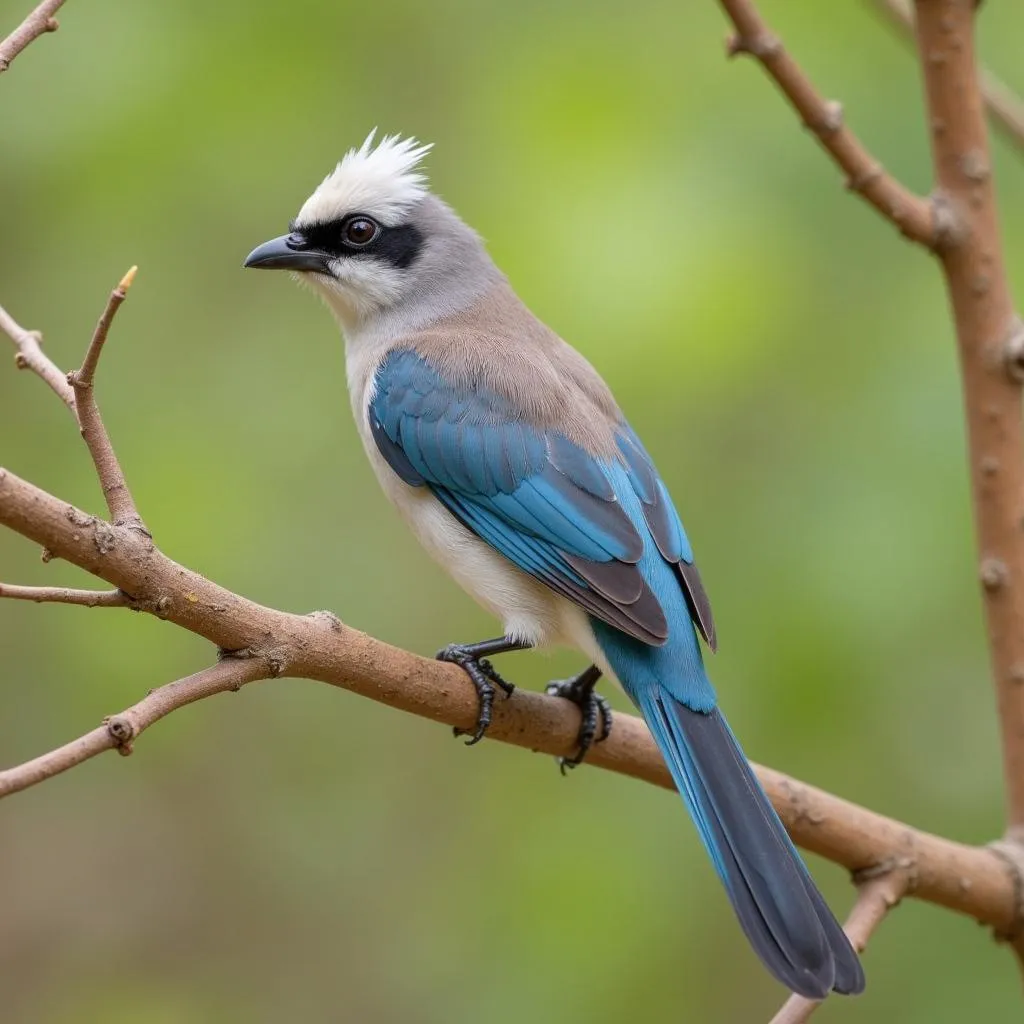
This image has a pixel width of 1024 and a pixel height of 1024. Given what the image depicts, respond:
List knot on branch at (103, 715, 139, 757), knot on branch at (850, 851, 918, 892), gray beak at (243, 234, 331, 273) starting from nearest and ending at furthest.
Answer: knot on branch at (103, 715, 139, 757)
knot on branch at (850, 851, 918, 892)
gray beak at (243, 234, 331, 273)

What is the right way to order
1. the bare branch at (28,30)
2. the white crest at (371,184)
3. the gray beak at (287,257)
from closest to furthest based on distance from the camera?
1. the bare branch at (28,30)
2. the gray beak at (287,257)
3. the white crest at (371,184)

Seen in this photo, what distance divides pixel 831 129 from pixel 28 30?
1.94 metres

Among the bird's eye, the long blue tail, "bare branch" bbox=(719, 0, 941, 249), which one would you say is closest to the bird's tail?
the long blue tail

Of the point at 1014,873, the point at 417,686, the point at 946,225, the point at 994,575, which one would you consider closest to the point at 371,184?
the point at 946,225

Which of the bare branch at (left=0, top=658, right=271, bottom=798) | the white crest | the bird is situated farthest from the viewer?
the white crest

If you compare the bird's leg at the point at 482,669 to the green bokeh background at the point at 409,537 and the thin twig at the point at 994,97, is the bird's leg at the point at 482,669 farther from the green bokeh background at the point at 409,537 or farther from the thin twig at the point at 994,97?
the thin twig at the point at 994,97

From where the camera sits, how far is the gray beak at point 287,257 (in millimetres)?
4605

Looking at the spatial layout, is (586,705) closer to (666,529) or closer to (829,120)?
(666,529)

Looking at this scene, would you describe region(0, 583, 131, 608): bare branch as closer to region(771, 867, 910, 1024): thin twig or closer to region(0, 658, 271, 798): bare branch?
region(0, 658, 271, 798): bare branch

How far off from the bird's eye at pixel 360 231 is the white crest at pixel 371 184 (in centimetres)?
3

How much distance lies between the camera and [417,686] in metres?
3.26

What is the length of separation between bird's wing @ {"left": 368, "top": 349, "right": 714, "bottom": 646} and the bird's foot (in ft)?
0.96

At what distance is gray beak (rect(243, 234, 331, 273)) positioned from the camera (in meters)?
4.61

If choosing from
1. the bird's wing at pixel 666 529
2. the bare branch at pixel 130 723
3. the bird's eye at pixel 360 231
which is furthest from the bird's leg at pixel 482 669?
the bird's eye at pixel 360 231
